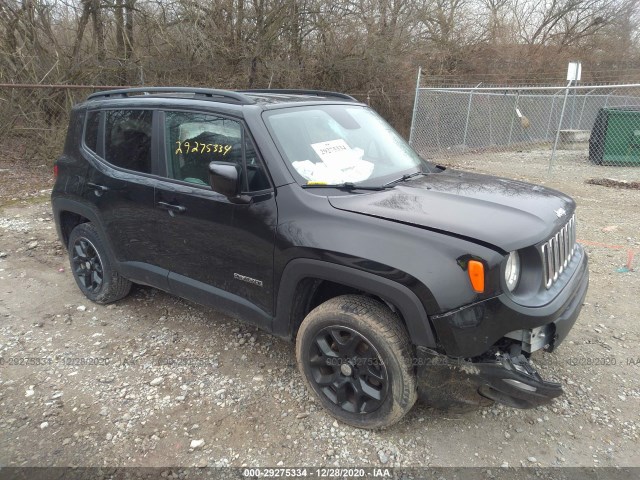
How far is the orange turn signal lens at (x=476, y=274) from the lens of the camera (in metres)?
2.17

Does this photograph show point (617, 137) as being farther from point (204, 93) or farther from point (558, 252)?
point (204, 93)

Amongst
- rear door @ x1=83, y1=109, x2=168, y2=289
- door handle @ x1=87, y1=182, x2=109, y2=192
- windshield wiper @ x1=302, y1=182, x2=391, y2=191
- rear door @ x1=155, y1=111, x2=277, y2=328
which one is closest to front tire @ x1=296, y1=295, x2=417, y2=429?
rear door @ x1=155, y1=111, x2=277, y2=328

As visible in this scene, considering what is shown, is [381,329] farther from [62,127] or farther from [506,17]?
[506,17]

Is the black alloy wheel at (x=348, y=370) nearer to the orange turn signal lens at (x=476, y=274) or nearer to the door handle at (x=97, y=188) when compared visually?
the orange turn signal lens at (x=476, y=274)

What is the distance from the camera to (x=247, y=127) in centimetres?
288

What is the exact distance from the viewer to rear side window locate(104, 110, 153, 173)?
137 inches

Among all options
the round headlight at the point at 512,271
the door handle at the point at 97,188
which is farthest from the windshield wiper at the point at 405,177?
the door handle at the point at 97,188

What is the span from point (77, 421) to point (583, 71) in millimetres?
23117

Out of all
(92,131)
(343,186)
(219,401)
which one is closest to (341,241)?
(343,186)

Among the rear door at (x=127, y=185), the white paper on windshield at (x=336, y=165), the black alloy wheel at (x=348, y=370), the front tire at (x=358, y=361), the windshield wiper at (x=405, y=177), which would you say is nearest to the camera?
the front tire at (x=358, y=361)

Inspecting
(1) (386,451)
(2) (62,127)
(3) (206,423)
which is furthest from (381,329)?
(2) (62,127)

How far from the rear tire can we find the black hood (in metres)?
2.38

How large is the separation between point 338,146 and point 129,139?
5.52 feet

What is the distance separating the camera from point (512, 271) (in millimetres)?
2320
